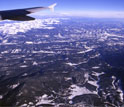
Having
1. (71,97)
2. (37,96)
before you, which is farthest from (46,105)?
(71,97)

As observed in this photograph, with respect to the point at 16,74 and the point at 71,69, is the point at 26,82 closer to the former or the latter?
the point at 16,74

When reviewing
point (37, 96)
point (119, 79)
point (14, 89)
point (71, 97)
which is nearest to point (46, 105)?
point (37, 96)

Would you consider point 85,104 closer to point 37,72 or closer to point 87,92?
point 87,92

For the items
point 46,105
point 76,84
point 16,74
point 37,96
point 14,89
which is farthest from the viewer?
point 16,74

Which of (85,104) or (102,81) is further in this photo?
(102,81)

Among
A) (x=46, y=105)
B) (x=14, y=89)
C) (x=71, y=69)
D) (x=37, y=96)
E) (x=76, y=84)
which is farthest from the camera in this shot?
(x=71, y=69)

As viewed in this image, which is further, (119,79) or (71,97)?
(119,79)

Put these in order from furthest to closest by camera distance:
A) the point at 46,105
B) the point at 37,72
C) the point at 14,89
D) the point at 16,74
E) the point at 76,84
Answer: the point at 37,72 < the point at 16,74 < the point at 76,84 < the point at 14,89 < the point at 46,105

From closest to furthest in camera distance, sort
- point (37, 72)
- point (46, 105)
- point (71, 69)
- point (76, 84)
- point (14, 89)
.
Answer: point (46, 105) → point (14, 89) → point (76, 84) → point (37, 72) → point (71, 69)
